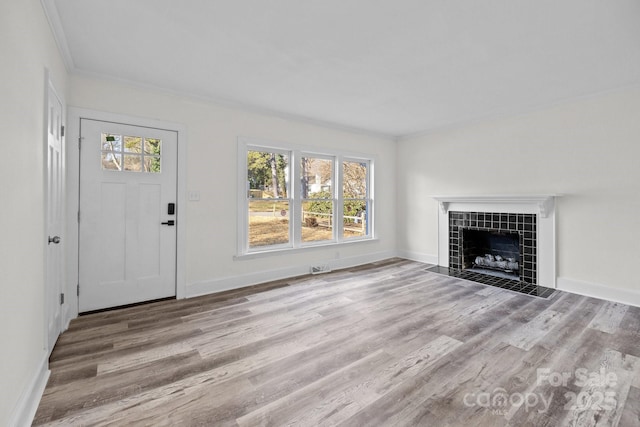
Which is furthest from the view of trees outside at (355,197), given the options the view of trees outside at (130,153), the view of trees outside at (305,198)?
the view of trees outside at (130,153)

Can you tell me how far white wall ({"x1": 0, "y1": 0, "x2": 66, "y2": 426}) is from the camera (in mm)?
1356

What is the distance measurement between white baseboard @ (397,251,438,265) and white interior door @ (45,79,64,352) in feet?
16.8

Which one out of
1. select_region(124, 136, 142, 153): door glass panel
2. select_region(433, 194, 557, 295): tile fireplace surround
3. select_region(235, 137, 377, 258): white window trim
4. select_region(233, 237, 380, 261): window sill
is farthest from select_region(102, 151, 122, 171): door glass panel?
select_region(433, 194, 557, 295): tile fireplace surround

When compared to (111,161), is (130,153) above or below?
above

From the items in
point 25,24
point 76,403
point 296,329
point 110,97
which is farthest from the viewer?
point 110,97

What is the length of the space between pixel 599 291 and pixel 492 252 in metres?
1.45

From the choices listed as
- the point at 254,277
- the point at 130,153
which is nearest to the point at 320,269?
the point at 254,277

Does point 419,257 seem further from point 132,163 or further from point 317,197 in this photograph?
point 132,163

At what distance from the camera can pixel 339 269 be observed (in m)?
5.00

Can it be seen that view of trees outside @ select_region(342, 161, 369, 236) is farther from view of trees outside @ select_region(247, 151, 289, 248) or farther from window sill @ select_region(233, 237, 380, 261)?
view of trees outside @ select_region(247, 151, 289, 248)

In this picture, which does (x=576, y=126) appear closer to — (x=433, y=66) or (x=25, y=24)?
(x=433, y=66)

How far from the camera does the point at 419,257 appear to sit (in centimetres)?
557

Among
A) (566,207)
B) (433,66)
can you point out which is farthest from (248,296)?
(566,207)

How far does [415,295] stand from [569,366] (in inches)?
65.5
